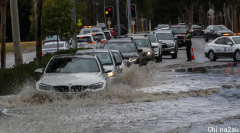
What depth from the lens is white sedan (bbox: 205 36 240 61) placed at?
101 ft

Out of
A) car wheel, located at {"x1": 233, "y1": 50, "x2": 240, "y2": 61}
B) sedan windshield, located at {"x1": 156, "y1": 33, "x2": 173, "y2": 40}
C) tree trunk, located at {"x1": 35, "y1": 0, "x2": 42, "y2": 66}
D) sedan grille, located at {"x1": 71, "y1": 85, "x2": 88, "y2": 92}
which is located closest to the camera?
sedan grille, located at {"x1": 71, "y1": 85, "x2": 88, "y2": 92}

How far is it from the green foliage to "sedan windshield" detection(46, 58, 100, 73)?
570 inches

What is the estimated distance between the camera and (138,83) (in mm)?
19500

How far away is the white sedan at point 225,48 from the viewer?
3083 centimetres

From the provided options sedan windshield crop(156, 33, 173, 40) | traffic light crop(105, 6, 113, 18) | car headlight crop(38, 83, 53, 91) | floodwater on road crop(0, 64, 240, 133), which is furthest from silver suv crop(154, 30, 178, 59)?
car headlight crop(38, 83, 53, 91)

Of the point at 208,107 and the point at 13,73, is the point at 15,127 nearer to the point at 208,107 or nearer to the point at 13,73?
the point at 208,107

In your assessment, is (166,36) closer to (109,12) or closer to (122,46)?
(109,12)

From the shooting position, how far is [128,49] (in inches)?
1000

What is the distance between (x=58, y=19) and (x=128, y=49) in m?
6.05

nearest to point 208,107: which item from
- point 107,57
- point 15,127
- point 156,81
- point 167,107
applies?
point 167,107

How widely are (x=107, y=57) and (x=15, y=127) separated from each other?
8.48 m

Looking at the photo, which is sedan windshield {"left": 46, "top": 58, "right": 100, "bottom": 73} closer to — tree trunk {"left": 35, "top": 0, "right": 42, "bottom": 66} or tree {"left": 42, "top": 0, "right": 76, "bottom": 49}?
tree trunk {"left": 35, "top": 0, "right": 42, "bottom": 66}

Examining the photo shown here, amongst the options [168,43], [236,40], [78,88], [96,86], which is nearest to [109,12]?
[168,43]

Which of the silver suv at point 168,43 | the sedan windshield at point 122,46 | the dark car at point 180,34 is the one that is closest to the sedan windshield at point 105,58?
the sedan windshield at point 122,46
